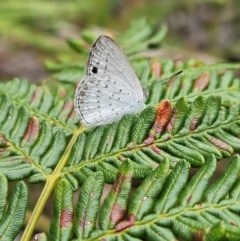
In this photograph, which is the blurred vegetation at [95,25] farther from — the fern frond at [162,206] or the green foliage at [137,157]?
the fern frond at [162,206]

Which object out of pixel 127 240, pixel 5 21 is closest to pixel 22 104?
pixel 127 240

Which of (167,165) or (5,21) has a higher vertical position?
(5,21)

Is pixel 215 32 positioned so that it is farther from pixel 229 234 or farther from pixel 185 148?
pixel 229 234

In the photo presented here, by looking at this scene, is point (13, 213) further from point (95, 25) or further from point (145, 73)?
point (95, 25)

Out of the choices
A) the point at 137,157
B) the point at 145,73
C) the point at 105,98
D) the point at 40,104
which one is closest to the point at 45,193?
the point at 137,157

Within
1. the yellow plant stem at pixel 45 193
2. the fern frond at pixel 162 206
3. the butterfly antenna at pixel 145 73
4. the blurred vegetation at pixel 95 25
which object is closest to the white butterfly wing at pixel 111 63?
the butterfly antenna at pixel 145 73

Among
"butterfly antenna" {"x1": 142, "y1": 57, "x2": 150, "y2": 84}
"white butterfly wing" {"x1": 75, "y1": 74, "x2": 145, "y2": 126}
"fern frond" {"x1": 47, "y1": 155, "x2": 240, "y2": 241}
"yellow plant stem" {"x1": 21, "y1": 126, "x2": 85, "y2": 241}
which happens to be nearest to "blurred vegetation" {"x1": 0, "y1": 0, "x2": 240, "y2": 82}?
"butterfly antenna" {"x1": 142, "y1": 57, "x2": 150, "y2": 84}
